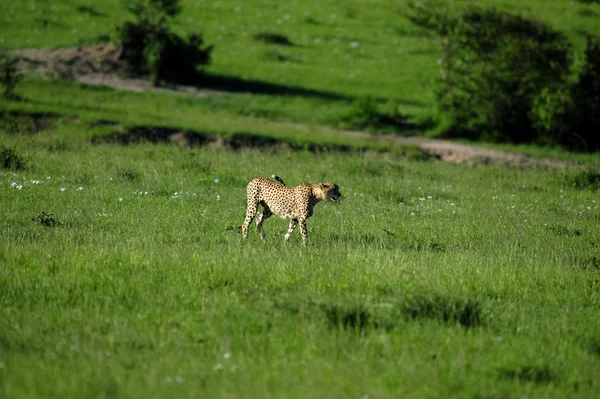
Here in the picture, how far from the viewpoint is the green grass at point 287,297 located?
720 centimetres

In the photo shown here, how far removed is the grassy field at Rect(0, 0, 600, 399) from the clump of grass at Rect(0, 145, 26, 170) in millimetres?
49

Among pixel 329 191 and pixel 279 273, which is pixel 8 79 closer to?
pixel 329 191

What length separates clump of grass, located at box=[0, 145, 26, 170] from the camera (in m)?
18.3

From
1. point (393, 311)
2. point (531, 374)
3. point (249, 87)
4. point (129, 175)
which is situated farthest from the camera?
point (249, 87)

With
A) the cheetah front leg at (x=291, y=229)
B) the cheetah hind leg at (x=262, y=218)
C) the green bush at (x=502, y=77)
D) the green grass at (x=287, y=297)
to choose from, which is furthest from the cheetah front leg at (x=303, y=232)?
the green bush at (x=502, y=77)

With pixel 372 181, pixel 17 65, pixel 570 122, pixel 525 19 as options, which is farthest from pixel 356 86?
pixel 372 181

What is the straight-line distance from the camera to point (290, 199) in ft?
40.5

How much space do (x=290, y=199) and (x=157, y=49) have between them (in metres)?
22.4

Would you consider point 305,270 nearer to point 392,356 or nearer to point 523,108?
point 392,356

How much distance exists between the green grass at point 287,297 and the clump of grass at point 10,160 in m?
0.73

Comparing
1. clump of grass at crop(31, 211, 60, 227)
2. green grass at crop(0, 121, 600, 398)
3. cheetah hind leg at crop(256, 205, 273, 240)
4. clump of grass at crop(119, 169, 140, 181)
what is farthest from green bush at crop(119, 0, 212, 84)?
cheetah hind leg at crop(256, 205, 273, 240)

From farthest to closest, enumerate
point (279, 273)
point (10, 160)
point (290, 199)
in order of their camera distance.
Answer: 1. point (10, 160)
2. point (290, 199)
3. point (279, 273)

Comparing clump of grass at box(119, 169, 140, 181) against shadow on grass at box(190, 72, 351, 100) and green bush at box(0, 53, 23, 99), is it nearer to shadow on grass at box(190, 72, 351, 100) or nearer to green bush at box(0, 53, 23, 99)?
green bush at box(0, 53, 23, 99)

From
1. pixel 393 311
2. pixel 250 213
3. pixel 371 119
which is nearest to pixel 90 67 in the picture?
pixel 371 119
